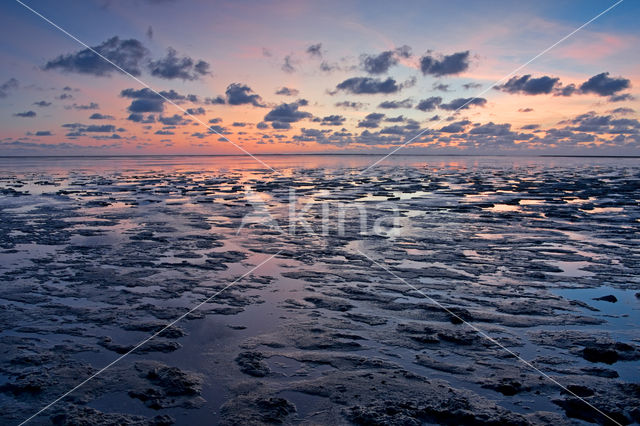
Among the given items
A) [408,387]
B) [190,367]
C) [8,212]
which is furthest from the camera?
[8,212]

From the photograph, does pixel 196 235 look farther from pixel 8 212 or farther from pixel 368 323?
pixel 8 212

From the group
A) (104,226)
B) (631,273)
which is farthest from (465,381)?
(104,226)

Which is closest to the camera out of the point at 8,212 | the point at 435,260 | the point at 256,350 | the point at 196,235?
the point at 256,350

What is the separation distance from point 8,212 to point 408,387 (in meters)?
18.6

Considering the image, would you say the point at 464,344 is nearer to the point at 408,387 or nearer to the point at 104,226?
the point at 408,387

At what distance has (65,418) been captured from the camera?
156 inches

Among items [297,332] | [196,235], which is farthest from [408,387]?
[196,235]

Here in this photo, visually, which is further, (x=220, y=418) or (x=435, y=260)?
(x=435, y=260)

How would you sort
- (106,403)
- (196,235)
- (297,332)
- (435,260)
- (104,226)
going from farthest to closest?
(104,226), (196,235), (435,260), (297,332), (106,403)

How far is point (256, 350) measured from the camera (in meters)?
5.38

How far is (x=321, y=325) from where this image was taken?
6172 mm

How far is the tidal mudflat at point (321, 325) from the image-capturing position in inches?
166

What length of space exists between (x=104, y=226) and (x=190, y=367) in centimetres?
1087

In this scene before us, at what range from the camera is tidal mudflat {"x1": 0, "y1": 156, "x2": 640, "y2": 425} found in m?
4.21
